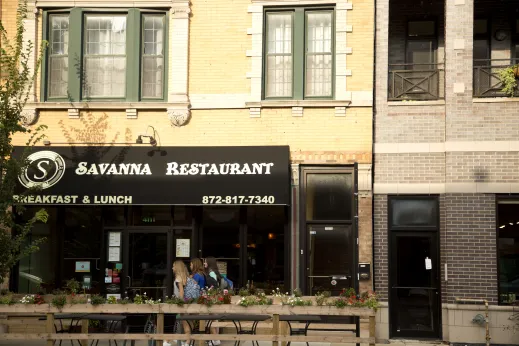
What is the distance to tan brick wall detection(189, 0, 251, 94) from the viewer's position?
15.7 metres

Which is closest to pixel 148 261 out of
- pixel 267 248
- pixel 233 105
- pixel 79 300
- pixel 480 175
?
pixel 267 248

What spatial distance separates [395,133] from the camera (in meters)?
15.5

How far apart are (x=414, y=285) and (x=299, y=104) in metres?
4.41

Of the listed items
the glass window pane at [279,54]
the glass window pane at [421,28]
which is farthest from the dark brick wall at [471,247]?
the glass window pane at [279,54]

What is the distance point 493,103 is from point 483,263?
127 inches

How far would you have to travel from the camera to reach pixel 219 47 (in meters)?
15.8

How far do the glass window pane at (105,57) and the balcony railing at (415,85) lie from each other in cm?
576

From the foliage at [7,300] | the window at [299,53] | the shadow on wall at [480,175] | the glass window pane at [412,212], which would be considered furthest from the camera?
the window at [299,53]

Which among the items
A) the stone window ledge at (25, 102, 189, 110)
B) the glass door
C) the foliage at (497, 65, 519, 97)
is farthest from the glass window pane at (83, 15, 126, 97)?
the foliage at (497, 65, 519, 97)

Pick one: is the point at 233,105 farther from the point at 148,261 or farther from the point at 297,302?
the point at 297,302

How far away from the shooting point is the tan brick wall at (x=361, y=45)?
15383mm

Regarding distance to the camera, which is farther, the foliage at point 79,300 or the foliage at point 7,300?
the foliage at point 79,300

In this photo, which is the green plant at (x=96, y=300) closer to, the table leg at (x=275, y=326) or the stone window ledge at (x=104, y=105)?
the table leg at (x=275, y=326)

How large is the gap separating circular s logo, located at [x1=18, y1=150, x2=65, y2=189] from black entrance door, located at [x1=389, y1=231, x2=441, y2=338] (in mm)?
7000
